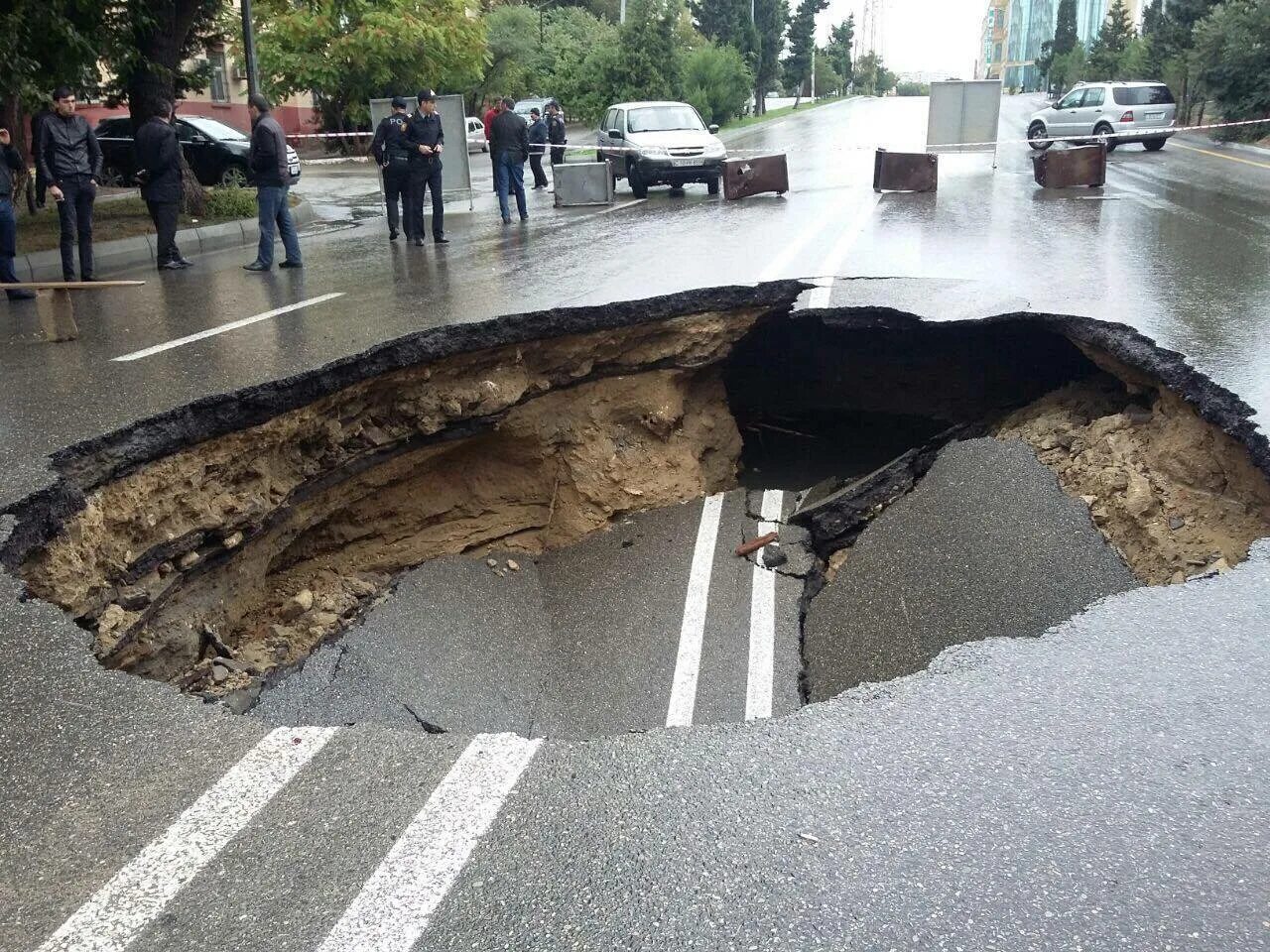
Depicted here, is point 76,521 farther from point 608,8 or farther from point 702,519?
point 608,8

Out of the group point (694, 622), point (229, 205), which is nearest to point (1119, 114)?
point (229, 205)

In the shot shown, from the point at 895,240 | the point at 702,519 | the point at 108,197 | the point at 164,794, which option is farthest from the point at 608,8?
the point at 164,794

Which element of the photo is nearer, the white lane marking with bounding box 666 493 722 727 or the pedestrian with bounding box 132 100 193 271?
A: the white lane marking with bounding box 666 493 722 727

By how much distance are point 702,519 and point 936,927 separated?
245 inches

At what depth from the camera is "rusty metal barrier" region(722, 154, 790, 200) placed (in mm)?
17906

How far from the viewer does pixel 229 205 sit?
16.3m

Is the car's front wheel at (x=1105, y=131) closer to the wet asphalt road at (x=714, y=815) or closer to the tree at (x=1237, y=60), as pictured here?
the tree at (x=1237, y=60)

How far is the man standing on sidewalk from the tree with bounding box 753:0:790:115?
48190 mm

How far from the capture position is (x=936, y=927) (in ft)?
7.48

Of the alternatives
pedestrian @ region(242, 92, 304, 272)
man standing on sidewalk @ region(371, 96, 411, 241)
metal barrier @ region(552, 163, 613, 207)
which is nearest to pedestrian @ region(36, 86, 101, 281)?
pedestrian @ region(242, 92, 304, 272)

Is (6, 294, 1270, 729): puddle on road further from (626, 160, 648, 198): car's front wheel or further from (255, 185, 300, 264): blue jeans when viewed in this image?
(626, 160, 648, 198): car's front wheel

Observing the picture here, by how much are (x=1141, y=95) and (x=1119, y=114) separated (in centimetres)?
73

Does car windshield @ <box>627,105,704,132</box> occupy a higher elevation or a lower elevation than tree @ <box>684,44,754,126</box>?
lower

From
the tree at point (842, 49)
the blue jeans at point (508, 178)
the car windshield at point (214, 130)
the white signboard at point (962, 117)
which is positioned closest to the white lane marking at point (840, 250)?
the blue jeans at point (508, 178)
